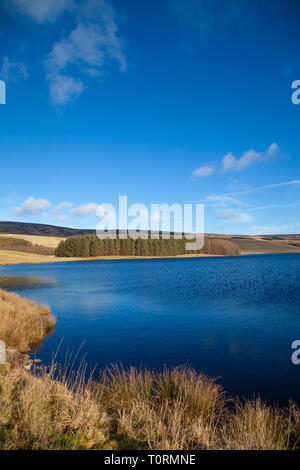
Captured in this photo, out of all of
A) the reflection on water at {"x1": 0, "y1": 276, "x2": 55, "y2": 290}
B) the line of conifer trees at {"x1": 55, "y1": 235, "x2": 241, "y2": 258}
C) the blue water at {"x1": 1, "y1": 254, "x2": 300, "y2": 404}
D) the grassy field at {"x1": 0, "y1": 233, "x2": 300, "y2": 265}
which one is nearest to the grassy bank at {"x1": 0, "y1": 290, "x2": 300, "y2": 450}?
the blue water at {"x1": 1, "y1": 254, "x2": 300, "y2": 404}

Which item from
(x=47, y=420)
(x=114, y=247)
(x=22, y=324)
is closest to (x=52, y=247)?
(x=114, y=247)

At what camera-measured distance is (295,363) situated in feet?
41.5

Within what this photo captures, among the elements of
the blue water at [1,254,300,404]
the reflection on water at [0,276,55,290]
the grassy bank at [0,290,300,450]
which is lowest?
the reflection on water at [0,276,55,290]

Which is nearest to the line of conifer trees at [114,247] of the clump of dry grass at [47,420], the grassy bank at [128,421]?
the grassy bank at [128,421]

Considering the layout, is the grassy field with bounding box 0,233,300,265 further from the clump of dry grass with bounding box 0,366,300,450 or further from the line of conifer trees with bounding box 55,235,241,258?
the clump of dry grass with bounding box 0,366,300,450

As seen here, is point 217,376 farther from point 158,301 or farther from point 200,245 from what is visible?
point 200,245

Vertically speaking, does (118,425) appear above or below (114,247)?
above

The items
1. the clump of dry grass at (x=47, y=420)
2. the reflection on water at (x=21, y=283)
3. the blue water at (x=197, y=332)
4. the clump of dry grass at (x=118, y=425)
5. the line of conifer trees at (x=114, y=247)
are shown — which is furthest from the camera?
the line of conifer trees at (x=114, y=247)

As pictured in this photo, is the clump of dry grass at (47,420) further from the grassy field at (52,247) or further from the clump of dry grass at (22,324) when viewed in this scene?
the grassy field at (52,247)

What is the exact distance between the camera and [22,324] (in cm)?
1602

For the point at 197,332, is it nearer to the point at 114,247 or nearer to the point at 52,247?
the point at 114,247

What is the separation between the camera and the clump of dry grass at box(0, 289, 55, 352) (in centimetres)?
1404

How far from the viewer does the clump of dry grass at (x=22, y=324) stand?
14.0 m

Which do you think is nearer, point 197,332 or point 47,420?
point 47,420
